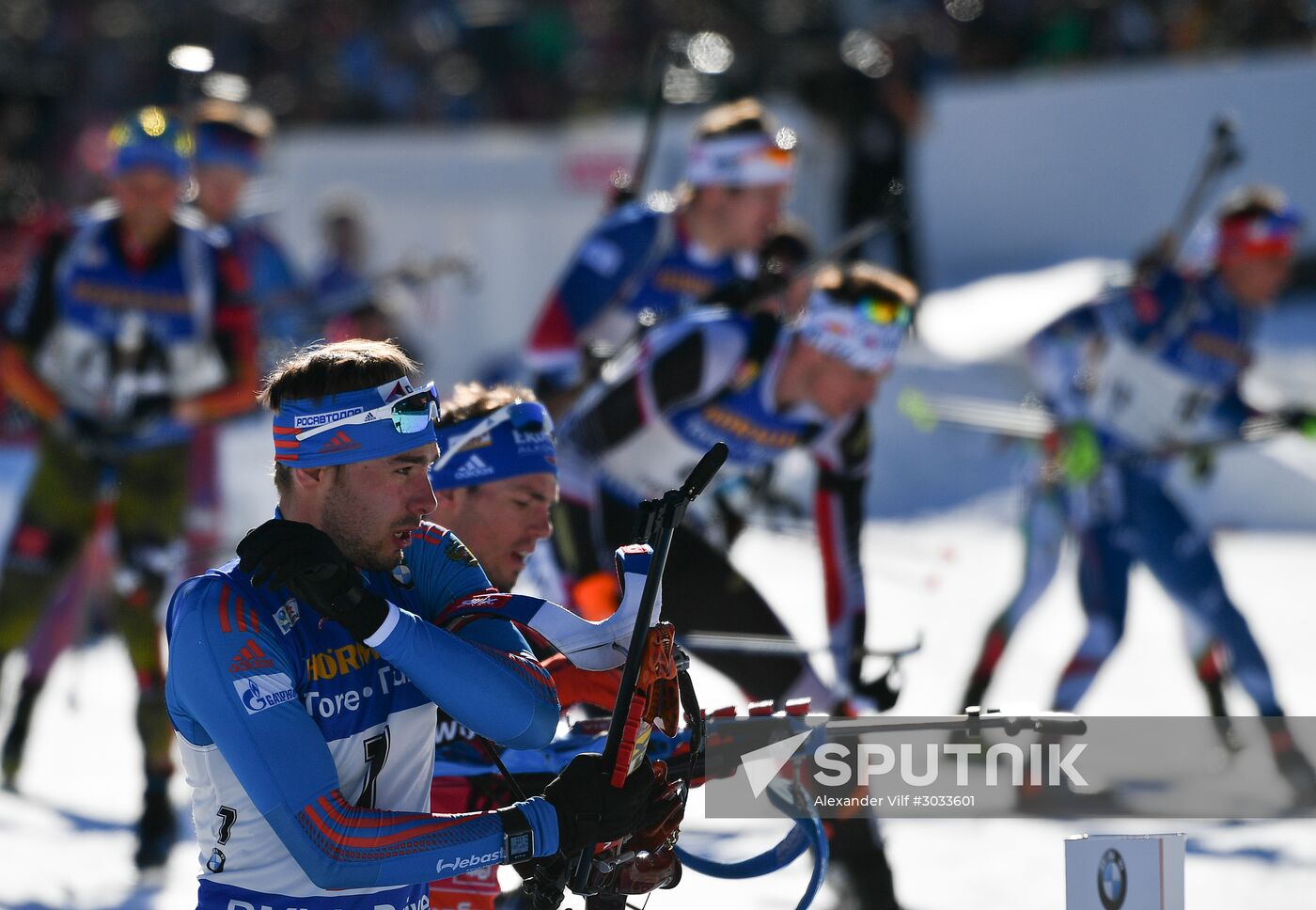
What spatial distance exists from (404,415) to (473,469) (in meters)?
1.02

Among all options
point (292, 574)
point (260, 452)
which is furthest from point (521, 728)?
point (260, 452)

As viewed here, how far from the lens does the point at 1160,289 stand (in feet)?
23.2

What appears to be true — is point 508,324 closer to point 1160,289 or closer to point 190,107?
point 190,107

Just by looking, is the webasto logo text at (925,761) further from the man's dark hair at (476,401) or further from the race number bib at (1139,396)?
the race number bib at (1139,396)

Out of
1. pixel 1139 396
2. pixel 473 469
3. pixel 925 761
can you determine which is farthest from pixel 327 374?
pixel 1139 396

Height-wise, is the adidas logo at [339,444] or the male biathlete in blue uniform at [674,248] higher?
the adidas logo at [339,444]

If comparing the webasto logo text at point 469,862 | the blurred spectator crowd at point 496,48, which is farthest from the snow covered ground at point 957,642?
the blurred spectator crowd at point 496,48

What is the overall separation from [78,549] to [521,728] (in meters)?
3.95

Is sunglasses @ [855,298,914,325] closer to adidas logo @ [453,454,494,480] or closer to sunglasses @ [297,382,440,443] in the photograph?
adidas logo @ [453,454,494,480]

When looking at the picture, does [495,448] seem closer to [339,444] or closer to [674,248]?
[339,444]

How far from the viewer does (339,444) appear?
2.72 meters

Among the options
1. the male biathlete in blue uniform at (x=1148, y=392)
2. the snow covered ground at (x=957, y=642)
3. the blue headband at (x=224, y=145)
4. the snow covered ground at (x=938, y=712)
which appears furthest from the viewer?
the blue headband at (x=224, y=145)

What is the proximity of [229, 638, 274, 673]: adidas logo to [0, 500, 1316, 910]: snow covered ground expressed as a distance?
5.63ft

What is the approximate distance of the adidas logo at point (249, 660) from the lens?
257 centimetres
